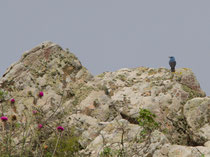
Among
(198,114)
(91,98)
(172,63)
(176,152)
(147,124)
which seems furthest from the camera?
(172,63)

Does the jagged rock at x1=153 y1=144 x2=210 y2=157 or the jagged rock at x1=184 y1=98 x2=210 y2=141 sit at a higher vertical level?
the jagged rock at x1=153 y1=144 x2=210 y2=157

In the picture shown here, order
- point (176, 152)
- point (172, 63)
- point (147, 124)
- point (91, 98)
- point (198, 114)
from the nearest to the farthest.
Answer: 1. point (176, 152)
2. point (147, 124)
3. point (198, 114)
4. point (91, 98)
5. point (172, 63)

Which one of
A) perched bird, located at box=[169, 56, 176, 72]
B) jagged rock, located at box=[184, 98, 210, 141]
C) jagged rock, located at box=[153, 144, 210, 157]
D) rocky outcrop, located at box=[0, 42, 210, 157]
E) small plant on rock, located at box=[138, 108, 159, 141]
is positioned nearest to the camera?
jagged rock, located at box=[153, 144, 210, 157]

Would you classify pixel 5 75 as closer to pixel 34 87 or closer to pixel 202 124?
pixel 34 87

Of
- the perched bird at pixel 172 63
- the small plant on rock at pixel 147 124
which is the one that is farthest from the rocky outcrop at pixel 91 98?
the small plant on rock at pixel 147 124

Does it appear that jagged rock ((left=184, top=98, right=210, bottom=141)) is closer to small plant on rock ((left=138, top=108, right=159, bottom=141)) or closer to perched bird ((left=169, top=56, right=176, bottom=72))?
perched bird ((left=169, top=56, right=176, bottom=72))

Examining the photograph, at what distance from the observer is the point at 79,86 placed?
13.0m

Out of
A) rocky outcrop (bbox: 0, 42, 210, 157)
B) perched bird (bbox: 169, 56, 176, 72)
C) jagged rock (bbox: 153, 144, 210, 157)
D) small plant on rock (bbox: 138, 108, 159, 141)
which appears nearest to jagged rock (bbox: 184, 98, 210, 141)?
rocky outcrop (bbox: 0, 42, 210, 157)

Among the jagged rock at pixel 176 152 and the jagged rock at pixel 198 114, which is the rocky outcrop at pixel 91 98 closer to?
the jagged rock at pixel 198 114

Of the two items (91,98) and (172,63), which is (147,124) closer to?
(91,98)

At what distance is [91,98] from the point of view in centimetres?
1247

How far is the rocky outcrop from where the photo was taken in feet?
37.0

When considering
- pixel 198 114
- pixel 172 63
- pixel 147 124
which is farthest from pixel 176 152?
pixel 172 63

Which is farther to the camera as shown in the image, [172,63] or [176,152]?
[172,63]
